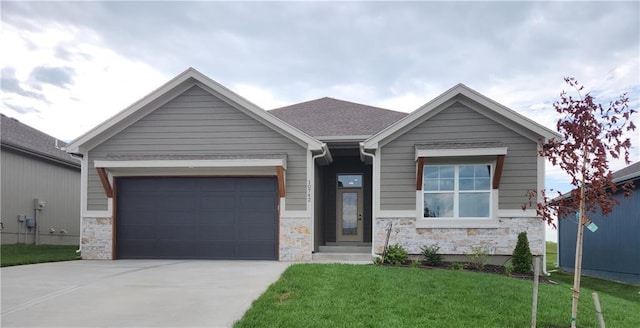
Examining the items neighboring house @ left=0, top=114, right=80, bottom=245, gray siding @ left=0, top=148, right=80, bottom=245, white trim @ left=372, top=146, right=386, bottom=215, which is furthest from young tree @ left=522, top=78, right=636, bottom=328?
gray siding @ left=0, top=148, right=80, bottom=245

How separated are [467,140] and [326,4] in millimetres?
5658

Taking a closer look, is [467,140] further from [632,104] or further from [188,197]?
[188,197]

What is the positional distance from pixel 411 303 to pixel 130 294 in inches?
179

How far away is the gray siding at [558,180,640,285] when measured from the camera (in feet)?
42.9

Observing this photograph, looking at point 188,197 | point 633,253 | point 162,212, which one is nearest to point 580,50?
point 633,253

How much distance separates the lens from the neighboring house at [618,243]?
1304 cm

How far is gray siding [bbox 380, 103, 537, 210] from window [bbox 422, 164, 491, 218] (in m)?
0.38

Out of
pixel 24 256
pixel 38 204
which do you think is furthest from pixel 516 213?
pixel 38 204

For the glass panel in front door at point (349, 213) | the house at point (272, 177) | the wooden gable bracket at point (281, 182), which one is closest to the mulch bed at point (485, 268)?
the house at point (272, 177)

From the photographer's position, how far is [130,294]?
7.61m

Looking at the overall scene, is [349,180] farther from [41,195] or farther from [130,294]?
[41,195]

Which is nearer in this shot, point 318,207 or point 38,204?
point 318,207

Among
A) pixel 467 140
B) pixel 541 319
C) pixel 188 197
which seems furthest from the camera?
pixel 188 197

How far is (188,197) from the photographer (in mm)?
12820
